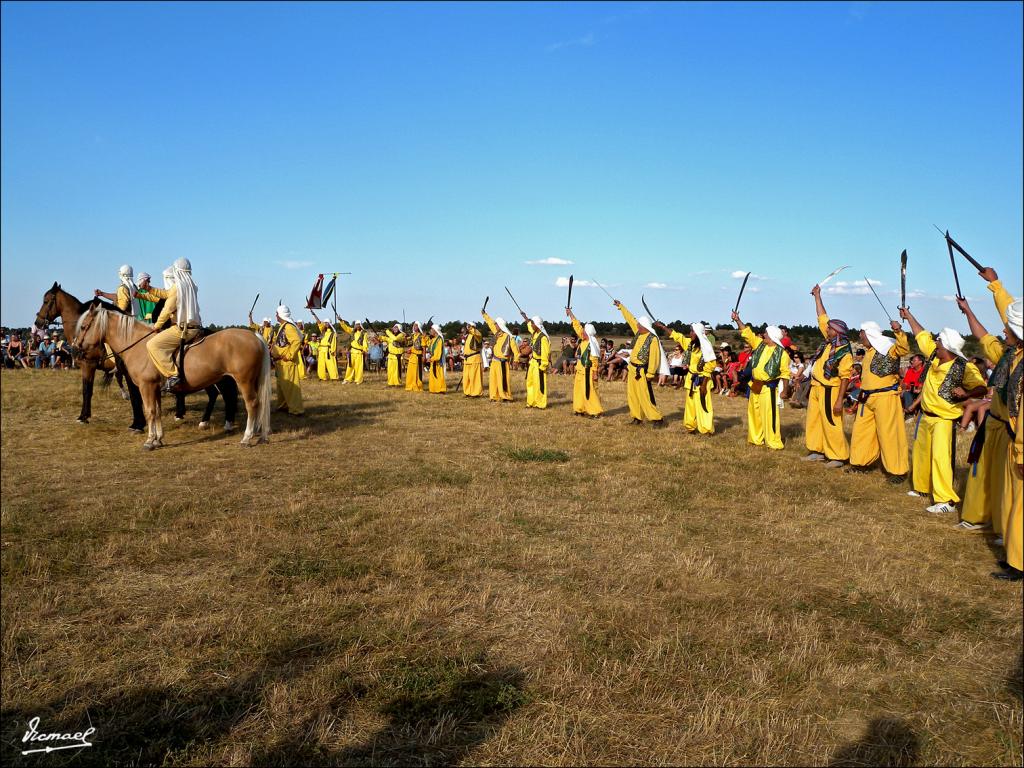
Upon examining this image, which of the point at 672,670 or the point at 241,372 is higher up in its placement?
the point at 241,372

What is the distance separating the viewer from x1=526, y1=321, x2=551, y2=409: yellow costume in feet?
52.5

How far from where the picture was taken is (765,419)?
11.7m

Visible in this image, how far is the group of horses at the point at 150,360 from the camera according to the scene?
10.5 meters

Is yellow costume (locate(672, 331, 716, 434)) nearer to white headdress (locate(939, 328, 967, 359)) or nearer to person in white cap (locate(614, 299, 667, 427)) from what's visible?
person in white cap (locate(614, 299, 667, 427))

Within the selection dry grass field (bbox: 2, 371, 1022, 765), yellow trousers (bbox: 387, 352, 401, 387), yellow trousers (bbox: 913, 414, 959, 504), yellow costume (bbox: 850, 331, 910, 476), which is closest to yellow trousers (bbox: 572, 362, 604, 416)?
dry grass field (bbox: 2, 371, 1022, 765)

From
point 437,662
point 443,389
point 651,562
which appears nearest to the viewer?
point 437,662

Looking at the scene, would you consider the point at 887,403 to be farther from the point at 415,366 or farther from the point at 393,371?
the point at 393,371

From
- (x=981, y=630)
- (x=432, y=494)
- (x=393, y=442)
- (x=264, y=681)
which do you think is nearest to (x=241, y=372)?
(x=393, y=442)

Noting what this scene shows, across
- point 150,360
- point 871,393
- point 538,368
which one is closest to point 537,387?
point 538,368

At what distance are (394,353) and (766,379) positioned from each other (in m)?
12.3

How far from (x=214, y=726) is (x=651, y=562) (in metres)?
3.63

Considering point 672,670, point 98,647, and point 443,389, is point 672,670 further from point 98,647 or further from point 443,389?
point 443,389

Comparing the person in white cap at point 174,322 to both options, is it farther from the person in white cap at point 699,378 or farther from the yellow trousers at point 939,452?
the yellow trousers at point 939,452

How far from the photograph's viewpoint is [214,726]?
140 inches
